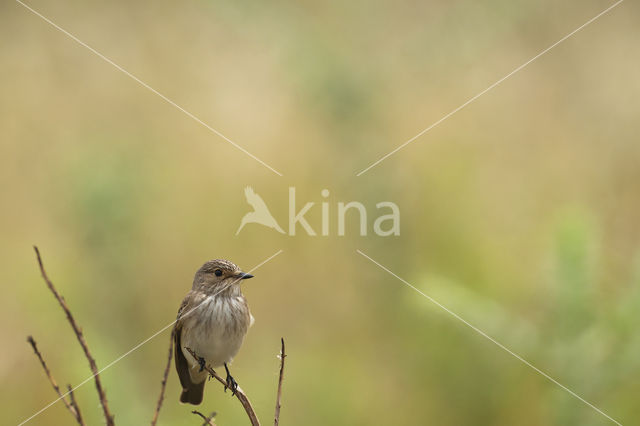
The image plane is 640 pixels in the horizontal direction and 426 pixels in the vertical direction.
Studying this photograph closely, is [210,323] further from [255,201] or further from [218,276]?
[255,201]

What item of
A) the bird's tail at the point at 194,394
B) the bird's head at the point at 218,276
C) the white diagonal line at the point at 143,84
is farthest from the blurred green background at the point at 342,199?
the bird's head at the point at 218,276

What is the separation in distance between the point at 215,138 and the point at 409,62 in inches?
68.6

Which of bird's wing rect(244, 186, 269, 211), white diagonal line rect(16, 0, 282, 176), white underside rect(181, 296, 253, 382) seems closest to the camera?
white underside rect(181, 296, 253, 382)

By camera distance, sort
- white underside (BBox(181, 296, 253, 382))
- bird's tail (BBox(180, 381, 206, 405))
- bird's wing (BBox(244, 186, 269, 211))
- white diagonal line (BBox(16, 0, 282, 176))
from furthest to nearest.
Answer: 1. white diagonal line (BBox(16, 0, 282, 176))
2. bird's wing (BBox(244, 186, 269, 211))
3. bird's tail (BBox(180, 381, 206, 405))
4. white underside (BBox(181, 296, 253, 382))

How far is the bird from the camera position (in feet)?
9.38

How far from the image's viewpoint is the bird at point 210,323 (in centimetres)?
286

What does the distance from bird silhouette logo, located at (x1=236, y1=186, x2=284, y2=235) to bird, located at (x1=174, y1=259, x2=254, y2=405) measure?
209cm

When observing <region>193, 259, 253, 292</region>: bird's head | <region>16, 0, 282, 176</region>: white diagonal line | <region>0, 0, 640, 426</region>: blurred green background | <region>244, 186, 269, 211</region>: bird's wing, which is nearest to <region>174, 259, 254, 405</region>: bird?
<region>193, 259, 253, 292</region>: bird's head

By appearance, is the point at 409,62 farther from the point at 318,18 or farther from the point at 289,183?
the point at 289,183

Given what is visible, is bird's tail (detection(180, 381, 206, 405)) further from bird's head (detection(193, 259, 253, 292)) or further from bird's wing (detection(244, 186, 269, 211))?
bird's wing (detection(244, 186, 269, 211))

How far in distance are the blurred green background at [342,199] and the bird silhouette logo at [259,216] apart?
70mm

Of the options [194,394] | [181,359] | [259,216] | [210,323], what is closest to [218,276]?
[210,323]

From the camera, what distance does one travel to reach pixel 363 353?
4527 millimetres

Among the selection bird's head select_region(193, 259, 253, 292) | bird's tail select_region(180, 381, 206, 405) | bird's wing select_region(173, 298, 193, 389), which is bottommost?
bird's tail select_region(180, 381, 206, 405)
